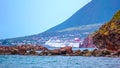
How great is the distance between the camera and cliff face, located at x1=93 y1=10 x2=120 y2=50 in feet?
389

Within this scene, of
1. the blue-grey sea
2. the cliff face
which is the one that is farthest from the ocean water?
the cliff face

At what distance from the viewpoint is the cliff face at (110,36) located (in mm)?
118625

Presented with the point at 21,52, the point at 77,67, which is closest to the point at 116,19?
the point at 21,52

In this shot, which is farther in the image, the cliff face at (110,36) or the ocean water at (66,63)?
the cliff face at (110,36)

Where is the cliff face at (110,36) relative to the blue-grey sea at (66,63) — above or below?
above

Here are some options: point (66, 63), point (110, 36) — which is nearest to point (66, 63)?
point (66, 63)

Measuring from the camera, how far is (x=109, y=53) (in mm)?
109562

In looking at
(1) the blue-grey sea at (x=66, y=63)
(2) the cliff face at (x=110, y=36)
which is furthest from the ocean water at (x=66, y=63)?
(2) the cliff face at (x=110, y=36)

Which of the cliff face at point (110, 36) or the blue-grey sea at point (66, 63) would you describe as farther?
the cliff face at point (110, 36)

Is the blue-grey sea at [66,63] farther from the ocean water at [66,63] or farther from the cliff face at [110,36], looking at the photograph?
the cliff face at [110,36]

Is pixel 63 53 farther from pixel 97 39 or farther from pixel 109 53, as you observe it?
pixel 109 53

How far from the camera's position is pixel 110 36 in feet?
393

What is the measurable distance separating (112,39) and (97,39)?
7864 mm

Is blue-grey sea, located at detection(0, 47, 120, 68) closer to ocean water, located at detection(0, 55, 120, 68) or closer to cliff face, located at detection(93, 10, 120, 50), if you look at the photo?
ocean water, located at detection(0, 55, 120, 68)
